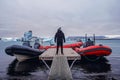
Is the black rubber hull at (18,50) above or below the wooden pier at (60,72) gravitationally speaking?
above

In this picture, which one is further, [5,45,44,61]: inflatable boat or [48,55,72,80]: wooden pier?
[5,45,44,61]: inflatable boat

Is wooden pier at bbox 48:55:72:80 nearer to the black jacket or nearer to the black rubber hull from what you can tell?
the black jacket

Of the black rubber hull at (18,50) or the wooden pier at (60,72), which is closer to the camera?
the wooden pier at (60,72)

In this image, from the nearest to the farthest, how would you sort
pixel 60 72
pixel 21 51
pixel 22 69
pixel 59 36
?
pixel 60 72 < pixel 59 36 < pixel 22 69 < pixel 21 51

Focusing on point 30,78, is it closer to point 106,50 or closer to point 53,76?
point 53,76

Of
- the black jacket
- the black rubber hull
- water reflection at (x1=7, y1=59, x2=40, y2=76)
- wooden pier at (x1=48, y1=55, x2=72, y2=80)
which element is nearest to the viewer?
wooden pier at (x1=48, y1=55, x2=72, y2=80)

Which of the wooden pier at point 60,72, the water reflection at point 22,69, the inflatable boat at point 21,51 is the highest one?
the inflatable boat at point 21,51

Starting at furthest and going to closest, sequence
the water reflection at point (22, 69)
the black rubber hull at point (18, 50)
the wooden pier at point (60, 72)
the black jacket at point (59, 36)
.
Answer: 1. the black rubber hull at point (18, 50)
2. the water reflection at point (22, 69)
3. the black jacket at point (59, 36)
4. the wooden pier at point (60, 72)

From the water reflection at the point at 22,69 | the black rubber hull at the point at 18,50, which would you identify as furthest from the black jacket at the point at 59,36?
the black rubber hull at the point at 18,50

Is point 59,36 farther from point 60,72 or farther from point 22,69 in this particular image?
point 22,69

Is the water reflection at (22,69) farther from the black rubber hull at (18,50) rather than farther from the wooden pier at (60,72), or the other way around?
the wooden pier at (60,72)

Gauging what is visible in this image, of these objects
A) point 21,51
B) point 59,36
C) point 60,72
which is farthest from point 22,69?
point 60,72

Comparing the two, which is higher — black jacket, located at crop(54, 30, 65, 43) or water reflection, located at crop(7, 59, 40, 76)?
black jacket, located at crop(54, 30, 65, 43)

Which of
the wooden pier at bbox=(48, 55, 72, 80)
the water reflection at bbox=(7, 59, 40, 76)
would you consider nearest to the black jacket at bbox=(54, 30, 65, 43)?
the wooden pier at bbox=(48, 55, 72, 80)
